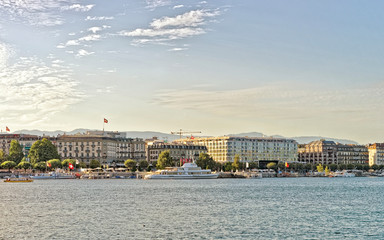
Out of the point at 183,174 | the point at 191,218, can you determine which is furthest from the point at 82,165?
the point at 191,218

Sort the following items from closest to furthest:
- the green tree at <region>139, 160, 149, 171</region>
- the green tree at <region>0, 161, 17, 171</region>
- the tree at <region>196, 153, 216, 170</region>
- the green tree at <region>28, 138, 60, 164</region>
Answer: the green tree at <region>0, 161, 17, 171</region>, the green tree at <region>28, 138, 60, 164</region>, the tree at <region>196, 153, 216, 170</region>, the green tree at <region>139, 160, 149, 171</region>

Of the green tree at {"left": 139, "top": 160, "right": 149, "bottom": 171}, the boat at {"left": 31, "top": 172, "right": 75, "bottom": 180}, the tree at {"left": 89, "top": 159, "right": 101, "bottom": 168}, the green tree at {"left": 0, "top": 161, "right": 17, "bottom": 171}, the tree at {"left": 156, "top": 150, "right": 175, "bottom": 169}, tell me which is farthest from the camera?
the green tree at {"left": 139, "top": 160, "right": 149, "bottom": 171}

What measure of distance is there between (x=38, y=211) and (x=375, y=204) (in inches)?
1384

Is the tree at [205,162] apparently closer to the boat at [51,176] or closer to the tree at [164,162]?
the tree at [164,162]

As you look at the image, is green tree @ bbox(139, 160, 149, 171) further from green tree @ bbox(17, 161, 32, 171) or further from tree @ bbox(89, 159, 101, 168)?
green tree @ bbox(17, 161, 32, 171)

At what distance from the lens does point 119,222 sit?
171ft

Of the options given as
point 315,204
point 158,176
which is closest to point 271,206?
point 315,204

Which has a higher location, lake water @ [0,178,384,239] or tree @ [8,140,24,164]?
tree @ [8,140,24,164]

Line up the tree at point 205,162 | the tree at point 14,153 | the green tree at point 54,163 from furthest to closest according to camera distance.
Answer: the tree at point 205,162 < the tree at point 14,153 < the green tree at point 54,163

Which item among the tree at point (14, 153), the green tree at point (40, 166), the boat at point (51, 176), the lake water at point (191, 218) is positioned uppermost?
the tree at point (14, 153)

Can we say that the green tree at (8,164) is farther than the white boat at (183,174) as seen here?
Yes

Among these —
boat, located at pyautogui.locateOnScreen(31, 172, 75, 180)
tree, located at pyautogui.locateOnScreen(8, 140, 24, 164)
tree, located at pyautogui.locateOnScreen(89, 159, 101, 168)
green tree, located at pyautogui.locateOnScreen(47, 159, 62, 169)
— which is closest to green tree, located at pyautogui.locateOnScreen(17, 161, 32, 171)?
green tree, located at pyautogui.locateOnScreen(47, 159, 62, 169)

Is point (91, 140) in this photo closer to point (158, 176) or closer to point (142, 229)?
point (158, 176)

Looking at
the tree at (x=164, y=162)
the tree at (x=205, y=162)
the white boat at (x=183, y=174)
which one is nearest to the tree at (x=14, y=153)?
the tree at (x=164, y=162)
